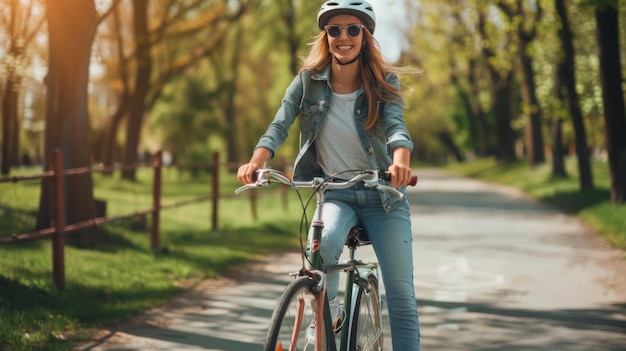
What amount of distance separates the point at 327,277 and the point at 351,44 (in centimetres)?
110

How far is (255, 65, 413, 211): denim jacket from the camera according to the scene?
4664 mm

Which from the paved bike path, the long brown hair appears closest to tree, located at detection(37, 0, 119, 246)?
the paved bike path

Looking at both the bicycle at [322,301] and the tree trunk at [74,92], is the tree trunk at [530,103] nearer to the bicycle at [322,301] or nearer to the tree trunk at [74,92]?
the tree trunk at [74,92]

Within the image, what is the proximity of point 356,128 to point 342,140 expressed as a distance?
0.33ft

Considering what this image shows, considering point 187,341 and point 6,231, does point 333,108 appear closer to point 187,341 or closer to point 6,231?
point 187,341

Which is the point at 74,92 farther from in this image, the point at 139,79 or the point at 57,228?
the point at 139,79

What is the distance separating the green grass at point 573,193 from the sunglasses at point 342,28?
32.7 ft

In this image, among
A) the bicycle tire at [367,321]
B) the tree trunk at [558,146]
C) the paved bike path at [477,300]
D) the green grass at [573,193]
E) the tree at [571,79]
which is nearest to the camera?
the bicycle tire at [367,321]

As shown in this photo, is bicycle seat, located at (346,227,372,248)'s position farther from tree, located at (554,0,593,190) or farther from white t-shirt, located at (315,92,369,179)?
tree, located at (554,0,593,190)

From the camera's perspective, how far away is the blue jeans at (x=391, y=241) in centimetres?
472

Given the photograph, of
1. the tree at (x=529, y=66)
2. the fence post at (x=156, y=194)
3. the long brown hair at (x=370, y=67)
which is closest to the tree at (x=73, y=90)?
the fence post at (x=156, y=194)

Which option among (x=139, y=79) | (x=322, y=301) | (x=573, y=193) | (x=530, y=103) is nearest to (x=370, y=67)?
(x=322, y=301)

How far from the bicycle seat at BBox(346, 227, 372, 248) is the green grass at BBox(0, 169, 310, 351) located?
8.73 ft

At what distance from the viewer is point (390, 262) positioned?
475cm
